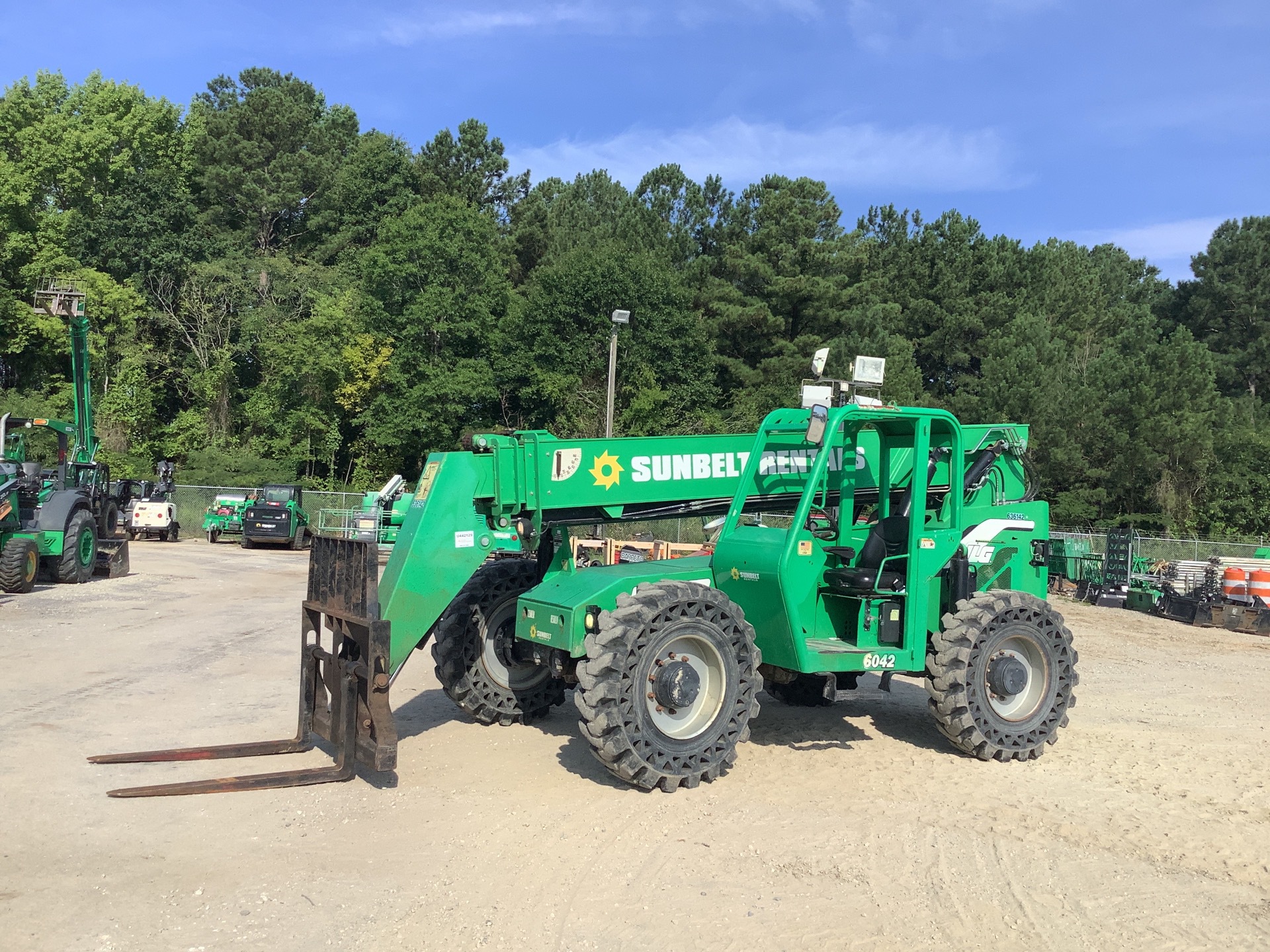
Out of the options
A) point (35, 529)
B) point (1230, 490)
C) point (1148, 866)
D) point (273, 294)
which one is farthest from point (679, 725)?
point (273, 294)

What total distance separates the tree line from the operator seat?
1310 inches

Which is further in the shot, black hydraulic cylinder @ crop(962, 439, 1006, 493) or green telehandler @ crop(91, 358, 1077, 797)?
black hydraulic cylinder @ crop(962, 439, 1006, 493)

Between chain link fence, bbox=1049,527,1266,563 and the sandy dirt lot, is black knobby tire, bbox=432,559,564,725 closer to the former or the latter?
the sandy dirt lot

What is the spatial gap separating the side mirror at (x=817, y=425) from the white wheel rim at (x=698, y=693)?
176 cm

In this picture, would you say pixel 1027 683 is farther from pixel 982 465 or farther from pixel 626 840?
pixel 626 840

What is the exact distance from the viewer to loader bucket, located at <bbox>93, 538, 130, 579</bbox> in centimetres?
2164

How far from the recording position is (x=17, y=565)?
58.5 feet

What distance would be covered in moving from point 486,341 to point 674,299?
9.19m

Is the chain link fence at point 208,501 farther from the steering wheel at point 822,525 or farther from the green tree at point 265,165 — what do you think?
the steering wheel at point 822,525

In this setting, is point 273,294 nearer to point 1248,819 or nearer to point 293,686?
point 293,686

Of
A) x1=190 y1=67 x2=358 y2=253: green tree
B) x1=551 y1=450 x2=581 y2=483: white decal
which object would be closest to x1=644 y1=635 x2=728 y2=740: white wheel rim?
x1=551 y1=450 x2=581 y2=483: white decal

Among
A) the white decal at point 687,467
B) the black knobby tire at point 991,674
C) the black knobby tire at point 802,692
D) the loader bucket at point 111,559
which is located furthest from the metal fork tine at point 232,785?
the loader bucket at point 111,559

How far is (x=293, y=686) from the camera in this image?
11.1 metres

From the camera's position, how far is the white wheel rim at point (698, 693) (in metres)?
7.57
